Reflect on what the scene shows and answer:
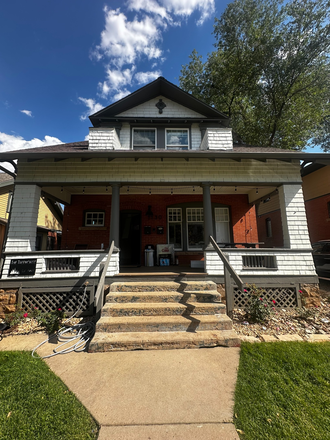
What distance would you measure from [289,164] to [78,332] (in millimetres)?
7482

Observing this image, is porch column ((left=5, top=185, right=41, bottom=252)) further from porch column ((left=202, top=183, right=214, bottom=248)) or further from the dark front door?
porch column ((left=202, top=183, right=214, bottom=248))

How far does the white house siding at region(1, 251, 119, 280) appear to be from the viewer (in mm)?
5367

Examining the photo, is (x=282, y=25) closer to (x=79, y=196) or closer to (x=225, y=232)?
(x=225, y=232)

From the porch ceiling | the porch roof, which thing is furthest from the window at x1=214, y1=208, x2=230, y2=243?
the porch roof

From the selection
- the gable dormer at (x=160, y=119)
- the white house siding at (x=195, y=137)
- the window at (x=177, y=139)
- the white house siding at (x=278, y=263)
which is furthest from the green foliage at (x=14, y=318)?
the white house siding at (x=195, y=137)

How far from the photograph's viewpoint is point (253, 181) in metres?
6.15

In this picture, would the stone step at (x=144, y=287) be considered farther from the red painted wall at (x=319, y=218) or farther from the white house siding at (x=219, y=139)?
the red painted wall at (x=319, y=218)

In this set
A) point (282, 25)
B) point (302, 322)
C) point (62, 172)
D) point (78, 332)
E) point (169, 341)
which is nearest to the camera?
point (169, 341)

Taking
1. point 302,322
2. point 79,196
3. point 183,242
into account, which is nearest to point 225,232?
point 183,242

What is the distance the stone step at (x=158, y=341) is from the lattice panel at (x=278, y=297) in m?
2.04

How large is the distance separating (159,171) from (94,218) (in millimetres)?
4090

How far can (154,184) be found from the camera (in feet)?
20.3

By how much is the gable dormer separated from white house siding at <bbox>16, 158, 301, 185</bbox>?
1.75 meters

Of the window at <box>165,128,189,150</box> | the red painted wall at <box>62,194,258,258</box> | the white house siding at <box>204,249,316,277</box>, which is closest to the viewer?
the white house siding at <box>204,249,316,277</box>
